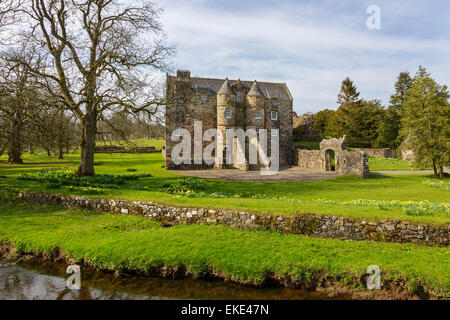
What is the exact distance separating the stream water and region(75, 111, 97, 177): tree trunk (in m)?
13.0

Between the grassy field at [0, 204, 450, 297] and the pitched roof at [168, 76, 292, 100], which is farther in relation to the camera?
the pitched roof at [168, 76, 292, 100]

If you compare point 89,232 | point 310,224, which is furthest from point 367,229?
point 89,232

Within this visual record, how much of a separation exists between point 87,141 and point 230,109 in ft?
64.2

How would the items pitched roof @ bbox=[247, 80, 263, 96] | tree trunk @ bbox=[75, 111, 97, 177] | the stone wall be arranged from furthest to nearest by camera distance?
1. pitched roof @ bbox=[247, 80, 263, 96]
2. the stone wall
3. tree trunk @ bbox=[75, 111, 97, 177]

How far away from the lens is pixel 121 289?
7.59m

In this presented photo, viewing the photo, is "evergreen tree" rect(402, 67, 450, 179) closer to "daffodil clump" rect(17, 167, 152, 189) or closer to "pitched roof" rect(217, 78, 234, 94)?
"pitched roof" rect(217, 78, 234, 94)

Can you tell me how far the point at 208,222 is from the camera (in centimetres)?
1121

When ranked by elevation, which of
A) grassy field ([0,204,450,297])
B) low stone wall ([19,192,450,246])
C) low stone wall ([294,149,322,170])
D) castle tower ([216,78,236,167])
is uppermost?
castle tower ([216,78,236,167])

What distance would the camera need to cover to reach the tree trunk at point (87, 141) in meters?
20.2

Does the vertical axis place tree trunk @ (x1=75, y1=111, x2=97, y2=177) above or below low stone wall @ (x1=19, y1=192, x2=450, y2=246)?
above

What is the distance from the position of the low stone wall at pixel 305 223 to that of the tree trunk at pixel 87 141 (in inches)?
346

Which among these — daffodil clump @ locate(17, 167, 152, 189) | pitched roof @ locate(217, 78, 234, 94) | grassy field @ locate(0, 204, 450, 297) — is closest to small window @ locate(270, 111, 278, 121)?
pitched roof @ locate(217, 78, 234, 94)

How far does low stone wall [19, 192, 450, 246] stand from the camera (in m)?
9.10

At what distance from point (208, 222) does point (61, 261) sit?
512cm
